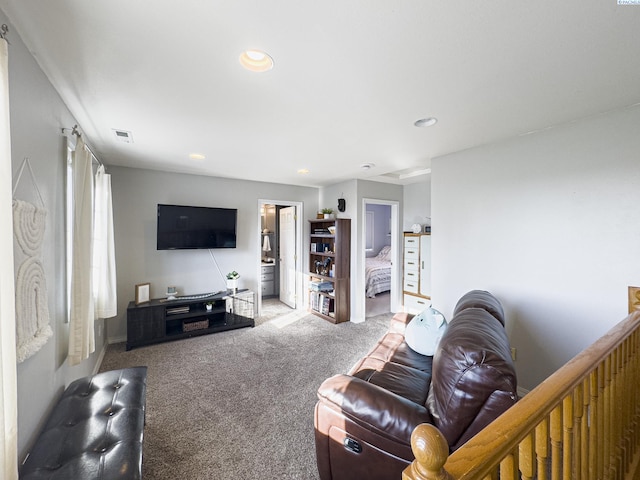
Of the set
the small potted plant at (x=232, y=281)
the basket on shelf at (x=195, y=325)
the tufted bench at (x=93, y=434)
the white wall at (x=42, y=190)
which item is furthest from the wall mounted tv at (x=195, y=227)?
the tufted bench at (x=93, y=434)

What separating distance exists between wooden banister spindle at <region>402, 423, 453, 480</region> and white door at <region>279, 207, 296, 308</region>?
184 inches

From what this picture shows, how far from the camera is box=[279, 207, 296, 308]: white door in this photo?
5227mm

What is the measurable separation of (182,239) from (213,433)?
2.71 metres

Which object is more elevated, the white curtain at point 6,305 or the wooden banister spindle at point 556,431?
the white curtain at point 6,305

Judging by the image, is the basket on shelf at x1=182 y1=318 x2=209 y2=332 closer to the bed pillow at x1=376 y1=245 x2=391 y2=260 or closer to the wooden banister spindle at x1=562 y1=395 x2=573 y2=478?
the wooden banister spindle at x1=562 y1=395 x2=573 y2=478

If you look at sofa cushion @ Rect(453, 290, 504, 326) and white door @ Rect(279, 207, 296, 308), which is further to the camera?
white door @ Rect(279, 207, 296, 308)

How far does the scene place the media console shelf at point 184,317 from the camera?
3439 mm

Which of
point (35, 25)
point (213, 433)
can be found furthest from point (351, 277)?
point (35, 25)

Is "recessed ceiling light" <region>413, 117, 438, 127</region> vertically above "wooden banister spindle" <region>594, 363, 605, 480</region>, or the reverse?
"recessed ceiling light" <region>413, 117, 438, 127</region>

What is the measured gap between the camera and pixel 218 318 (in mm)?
4125

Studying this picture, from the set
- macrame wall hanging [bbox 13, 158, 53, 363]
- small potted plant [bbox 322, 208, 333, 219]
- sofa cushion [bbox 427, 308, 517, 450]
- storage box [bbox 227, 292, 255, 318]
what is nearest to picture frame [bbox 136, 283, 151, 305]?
storage box [bbox 227, 292, 255, 318]

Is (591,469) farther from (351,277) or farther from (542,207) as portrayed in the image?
(351,277)

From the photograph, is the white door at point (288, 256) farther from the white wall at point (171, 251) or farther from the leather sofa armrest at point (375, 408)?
the leather sofa armrest at point (375, 408)

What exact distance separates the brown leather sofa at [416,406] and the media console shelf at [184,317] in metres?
2.91
